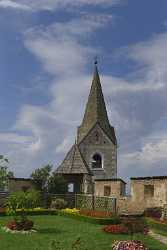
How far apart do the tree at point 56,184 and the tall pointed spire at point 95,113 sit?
57.9ft

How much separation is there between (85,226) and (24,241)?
608cm

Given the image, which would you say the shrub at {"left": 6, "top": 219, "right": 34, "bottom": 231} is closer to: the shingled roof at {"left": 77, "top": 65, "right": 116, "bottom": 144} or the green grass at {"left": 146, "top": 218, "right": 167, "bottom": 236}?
the green grass at {"left": 146, "top": 218, "right": 167, "bottom": 236}

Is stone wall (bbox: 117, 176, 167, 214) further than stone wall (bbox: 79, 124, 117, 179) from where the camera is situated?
No

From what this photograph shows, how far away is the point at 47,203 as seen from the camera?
4106 centimetres

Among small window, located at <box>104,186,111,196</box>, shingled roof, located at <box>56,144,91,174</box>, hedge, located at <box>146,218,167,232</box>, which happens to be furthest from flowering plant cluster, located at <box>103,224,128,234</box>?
shingled roof, located at <box>56,144,91,174</box>

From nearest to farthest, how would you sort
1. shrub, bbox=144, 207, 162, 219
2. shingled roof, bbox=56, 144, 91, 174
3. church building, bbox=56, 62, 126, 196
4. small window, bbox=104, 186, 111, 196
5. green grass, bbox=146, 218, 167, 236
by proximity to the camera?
green grass, bbox=146, 218, 167, 236, shrub, bbox=144, 207, 162, 219, small window, bbox=104, 186, 111, 196, shingled roof, bbox=56, 144, 91, 174, church building, bbox=56, 62, 126, 196

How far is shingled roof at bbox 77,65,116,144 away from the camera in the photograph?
61562mm

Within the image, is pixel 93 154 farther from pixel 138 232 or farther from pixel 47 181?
pixel 138 232

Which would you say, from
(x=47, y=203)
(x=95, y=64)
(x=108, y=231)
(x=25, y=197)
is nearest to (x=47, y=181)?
(x=47, y=203)

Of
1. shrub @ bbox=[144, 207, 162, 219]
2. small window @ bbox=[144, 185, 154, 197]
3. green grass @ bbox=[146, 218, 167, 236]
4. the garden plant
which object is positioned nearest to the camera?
the garden plant

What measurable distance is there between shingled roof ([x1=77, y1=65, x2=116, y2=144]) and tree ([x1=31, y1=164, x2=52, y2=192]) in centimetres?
1823

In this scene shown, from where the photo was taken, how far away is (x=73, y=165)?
47.8m

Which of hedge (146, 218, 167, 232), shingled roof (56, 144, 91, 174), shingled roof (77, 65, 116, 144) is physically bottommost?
hedge (146, 218, 167, 232)

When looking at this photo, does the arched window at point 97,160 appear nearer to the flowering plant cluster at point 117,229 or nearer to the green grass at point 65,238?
the green grass at point 65,238
